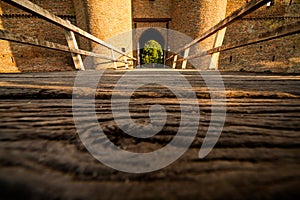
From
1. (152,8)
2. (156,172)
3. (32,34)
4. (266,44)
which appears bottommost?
(156,172)

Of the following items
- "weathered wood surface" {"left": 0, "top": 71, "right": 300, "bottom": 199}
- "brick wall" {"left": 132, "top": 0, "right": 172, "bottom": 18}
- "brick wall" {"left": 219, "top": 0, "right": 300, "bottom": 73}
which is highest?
"brick wall" {"left": 132, "top": 0, "right": 172, "bottom": 18}

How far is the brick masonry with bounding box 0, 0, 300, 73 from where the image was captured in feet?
26.4

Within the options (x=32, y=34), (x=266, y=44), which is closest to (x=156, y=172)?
(x=32, y=34)

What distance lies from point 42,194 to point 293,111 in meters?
0.76

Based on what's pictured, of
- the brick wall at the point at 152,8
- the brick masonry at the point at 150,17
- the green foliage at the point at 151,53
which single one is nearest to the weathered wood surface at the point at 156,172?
the brick masonry at the point at 150,17

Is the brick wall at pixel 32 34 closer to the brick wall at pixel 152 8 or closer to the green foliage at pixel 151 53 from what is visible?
the brick wall at pixel 152 8

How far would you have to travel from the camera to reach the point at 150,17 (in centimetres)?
1023

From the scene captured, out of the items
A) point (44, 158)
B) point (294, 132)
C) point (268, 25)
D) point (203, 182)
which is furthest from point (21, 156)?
point (268, 25)

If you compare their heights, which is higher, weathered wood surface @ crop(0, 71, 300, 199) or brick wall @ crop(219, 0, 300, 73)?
brick wall @ crop(219, 0, 300, 73)

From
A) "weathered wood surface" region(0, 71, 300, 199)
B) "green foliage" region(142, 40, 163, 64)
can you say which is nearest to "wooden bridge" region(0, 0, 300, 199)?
"weathered wood surface" region(0, 71, 300, 199)

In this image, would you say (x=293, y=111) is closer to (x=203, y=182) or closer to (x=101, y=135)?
(x=203, y=182)

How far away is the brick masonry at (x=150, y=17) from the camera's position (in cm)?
804

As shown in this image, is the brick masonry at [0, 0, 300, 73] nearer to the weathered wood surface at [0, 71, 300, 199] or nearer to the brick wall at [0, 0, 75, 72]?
the brick wall at [0, 0, 75, 72]

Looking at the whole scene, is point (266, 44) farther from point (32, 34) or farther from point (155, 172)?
point (32, 34)
